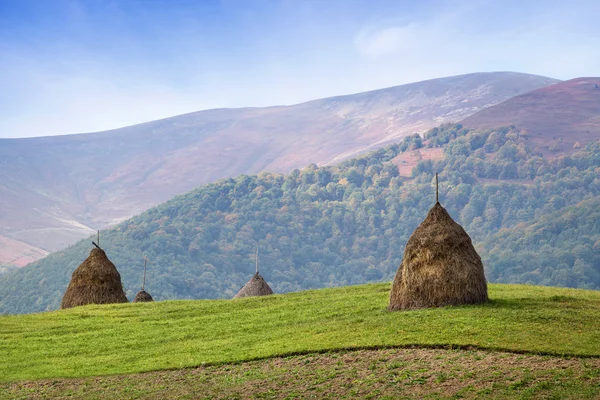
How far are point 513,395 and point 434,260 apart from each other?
11.1m

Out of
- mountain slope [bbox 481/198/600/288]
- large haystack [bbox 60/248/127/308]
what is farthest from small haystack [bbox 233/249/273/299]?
mountain slope [bbox 481/198/600/288]

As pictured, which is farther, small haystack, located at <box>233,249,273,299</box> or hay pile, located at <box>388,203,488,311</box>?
small haystack, located at <box>233,249,273,299</box>

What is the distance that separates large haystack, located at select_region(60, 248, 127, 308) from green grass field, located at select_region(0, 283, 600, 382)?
5.84 metres

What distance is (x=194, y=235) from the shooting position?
574 ft

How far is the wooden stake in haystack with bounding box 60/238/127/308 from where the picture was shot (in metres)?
43.4

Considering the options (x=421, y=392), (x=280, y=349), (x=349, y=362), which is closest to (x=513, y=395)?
(x=421, y=392)

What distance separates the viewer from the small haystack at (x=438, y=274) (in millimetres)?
30016

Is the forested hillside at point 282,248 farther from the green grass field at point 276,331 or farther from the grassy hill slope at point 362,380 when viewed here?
the grassy hill slope at point 362,380

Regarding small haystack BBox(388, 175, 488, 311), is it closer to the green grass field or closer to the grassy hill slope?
the green grass field

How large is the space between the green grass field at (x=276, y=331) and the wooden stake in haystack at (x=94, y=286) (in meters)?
5.84

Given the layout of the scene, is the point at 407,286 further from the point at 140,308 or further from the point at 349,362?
the point at 140,308

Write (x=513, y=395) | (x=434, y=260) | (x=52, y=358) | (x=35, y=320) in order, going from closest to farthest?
(x=513, y=395) → (x=52, y=358) → (x=434, y=260) → (x=35, y=320)

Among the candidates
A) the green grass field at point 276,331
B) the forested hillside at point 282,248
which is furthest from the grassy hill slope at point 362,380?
the forested hillside at point 282,248

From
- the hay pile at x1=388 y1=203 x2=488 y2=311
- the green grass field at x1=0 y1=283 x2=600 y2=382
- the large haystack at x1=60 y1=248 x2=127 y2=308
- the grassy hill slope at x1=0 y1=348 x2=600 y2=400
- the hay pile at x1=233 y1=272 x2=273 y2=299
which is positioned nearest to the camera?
the grassy hill slope at x1=0 y1=348 x2=600 y2=400
